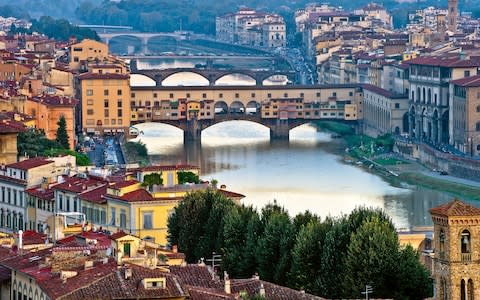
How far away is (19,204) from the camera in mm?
24094

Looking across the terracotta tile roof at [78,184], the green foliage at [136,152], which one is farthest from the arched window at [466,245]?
the green foliage at [136,152]

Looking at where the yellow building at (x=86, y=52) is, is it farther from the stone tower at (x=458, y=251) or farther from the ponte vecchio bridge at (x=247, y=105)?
the stone tower at (x=458, y=251)

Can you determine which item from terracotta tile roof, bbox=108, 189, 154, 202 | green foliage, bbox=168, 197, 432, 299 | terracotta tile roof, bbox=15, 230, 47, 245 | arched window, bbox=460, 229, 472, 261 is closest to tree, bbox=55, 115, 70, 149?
terracotta tile roof, bbox=108, 189, 154, 202

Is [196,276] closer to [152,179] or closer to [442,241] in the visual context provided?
[442,241]

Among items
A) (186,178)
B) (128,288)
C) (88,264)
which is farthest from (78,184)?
(128,288)

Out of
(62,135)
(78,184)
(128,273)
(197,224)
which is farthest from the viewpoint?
(62,135)

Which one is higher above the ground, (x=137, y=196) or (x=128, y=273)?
(x=137, y=196)

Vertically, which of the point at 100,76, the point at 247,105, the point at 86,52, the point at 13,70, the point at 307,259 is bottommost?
the point at 307,259

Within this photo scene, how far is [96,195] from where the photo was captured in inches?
884

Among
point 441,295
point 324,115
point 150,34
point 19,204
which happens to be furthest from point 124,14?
point 441,295

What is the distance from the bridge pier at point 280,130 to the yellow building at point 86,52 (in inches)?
216

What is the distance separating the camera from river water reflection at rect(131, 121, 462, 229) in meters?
33.2

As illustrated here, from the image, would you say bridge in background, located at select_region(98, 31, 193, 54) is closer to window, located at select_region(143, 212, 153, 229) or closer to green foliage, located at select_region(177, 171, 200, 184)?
green foliage, located at select_region(177, 171, 200, 184)

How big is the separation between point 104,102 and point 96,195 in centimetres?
2796
